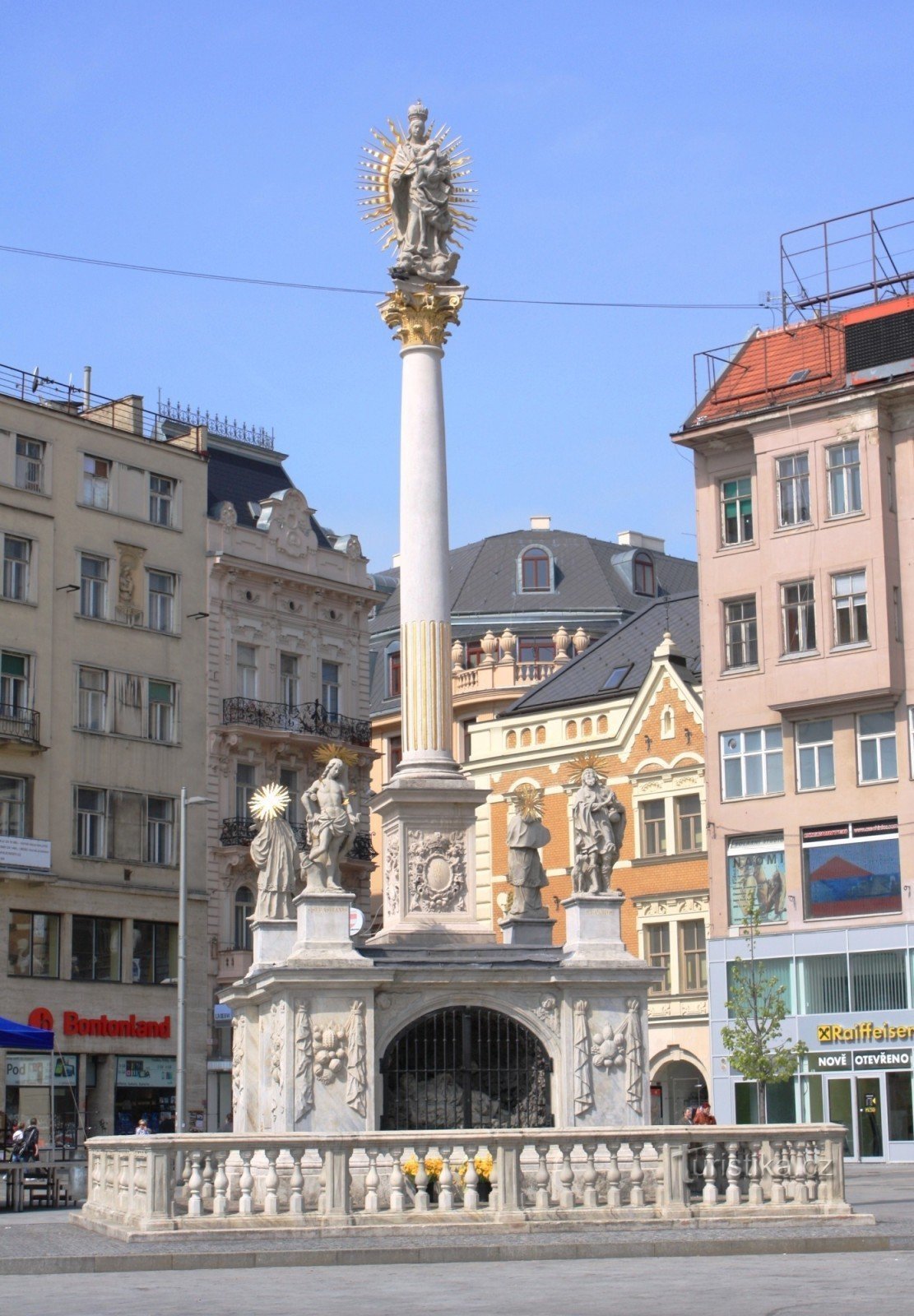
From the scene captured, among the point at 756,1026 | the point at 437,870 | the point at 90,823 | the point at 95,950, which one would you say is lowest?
the point at 756,1026

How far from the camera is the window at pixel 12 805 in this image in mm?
48094

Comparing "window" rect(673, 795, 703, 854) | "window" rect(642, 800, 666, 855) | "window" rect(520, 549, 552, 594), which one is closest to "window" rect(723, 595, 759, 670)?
"window" rect(673, 795, 703, 854)

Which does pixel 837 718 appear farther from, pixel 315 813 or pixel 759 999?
pixel 315 813

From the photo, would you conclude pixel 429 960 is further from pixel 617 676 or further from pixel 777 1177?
pixel 617 676

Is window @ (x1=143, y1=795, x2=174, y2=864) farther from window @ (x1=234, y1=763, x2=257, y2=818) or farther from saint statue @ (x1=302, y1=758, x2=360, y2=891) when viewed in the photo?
saint statue @ (x1=302, y1=758, x2=360, y2=891)

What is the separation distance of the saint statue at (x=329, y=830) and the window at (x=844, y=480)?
74.5 ft

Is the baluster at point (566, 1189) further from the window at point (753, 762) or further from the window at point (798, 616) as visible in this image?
the window at point (753, 762)

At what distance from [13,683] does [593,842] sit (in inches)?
994

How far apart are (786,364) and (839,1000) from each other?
1495cm

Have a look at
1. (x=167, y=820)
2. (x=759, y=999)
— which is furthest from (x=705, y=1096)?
(x=167, y=820)

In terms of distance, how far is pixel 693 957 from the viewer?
52.5 m

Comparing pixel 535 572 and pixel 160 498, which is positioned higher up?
pixel 535 572

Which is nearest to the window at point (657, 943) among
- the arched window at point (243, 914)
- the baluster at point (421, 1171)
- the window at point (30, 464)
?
the arched window at point (243, 914)

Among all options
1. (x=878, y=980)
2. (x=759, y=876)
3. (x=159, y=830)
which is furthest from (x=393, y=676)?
(x=878, y=980)
